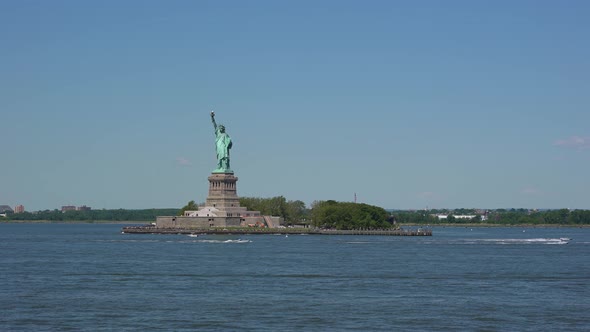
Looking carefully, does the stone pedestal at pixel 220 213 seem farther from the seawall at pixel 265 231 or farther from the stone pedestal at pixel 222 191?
the seawall at pixel 265 231

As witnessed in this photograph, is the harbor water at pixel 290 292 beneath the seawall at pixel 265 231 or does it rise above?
beneath

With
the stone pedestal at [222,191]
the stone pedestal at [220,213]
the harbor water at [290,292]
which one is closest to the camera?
the harbor water at [290,292]

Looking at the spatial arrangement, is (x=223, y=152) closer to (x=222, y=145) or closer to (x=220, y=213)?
(x=222, y=145)

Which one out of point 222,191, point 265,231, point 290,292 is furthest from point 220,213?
point 290,292

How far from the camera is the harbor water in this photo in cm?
3978

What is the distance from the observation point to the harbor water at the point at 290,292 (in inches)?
1566

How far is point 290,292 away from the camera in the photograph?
50.3m

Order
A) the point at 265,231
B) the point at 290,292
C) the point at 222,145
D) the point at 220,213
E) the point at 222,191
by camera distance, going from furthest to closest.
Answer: the point at 222,145 → the point at 222,191 → the point at 220,213 → the point at 265,231 → the point at 290,292

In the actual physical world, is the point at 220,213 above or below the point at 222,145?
below

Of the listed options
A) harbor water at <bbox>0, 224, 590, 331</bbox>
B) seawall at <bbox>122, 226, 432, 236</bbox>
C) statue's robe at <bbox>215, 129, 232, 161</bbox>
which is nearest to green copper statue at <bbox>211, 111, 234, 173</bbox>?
statue's robe at <bbox>215, 129, 232, 161</bbox>

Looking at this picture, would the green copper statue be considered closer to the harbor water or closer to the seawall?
the seawall

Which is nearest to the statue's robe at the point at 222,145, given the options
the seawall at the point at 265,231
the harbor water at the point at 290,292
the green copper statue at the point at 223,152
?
the green copper statue at the point at 223,152

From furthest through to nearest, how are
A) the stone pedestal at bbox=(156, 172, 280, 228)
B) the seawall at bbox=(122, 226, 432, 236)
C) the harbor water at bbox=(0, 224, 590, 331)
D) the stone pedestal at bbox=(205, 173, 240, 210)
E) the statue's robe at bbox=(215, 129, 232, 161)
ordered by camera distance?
the statue's robe at bbox=(215, 129, 232, 161) → the stone pedestal at bbox=(205, 173, 240, 210) → the stone pedestal at bbox=(156, 172, 280, 228) → the seawall at bbox=(122, 226, 432, 236) → the harbor water at bbox=(0, 224, 590, 331)

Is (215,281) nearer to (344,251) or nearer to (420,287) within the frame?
(420,287)
